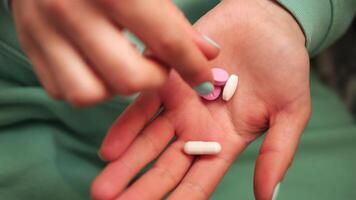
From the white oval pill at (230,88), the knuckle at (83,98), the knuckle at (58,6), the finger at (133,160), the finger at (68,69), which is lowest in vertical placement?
the white oval pill at (230,88)

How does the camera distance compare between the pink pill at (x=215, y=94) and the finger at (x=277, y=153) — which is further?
the pink pill at (x=215, y=94)

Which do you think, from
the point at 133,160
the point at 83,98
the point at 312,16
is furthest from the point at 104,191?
the point at 312,16

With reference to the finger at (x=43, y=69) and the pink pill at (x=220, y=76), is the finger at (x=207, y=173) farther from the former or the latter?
the finger at (x=43, y=69)

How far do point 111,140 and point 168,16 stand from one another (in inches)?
8.2

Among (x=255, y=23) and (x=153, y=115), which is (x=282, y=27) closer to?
(x=255, y=23)

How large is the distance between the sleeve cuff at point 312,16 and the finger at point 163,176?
29 centimetres

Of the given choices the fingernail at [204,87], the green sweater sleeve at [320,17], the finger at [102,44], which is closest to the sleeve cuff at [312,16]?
the green sweater sleeve at [320,17]

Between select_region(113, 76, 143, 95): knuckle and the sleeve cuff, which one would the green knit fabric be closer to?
the sleeve cuff

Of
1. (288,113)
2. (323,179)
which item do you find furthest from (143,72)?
(323,179)

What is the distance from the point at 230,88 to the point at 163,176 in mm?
176

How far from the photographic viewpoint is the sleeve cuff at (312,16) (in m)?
0.73

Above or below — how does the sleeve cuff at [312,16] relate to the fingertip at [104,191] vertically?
below

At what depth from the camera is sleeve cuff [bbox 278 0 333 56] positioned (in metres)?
0.73

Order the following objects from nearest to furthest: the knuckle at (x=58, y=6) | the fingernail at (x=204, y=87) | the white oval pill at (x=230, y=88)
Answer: the knuckle at (x=58, y=6)
the fingernail at (x=204, y=87)
the white oval pill at (x=230, y=88)
